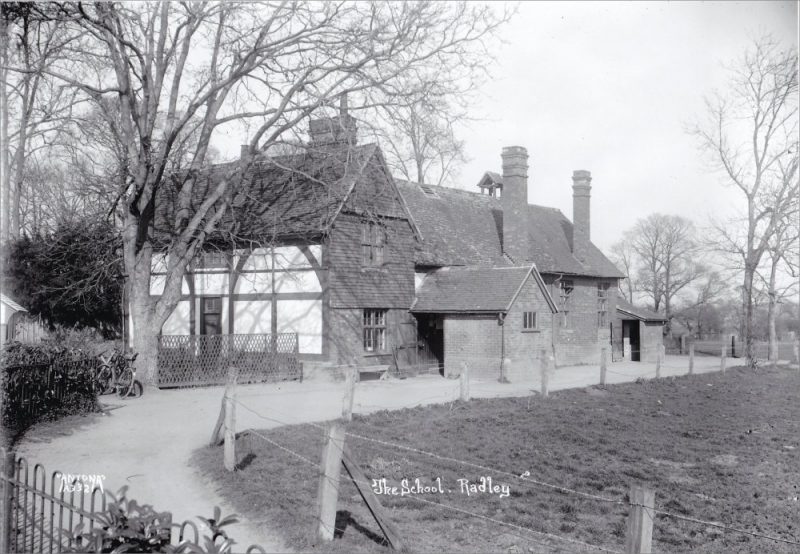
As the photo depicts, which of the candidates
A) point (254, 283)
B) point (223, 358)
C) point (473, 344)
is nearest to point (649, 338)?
point (473, 344)

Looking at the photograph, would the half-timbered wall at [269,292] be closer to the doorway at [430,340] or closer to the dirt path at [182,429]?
the dirt path at [182,429]

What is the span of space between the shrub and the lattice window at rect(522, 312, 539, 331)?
14.9 meters

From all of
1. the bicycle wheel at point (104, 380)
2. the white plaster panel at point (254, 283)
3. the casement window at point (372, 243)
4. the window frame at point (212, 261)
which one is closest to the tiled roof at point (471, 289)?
the casement window at point (372, 243)

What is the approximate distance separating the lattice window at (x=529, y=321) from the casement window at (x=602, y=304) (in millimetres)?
11465

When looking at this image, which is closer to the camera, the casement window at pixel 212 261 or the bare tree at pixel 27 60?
the bare tree at pixel 27 60

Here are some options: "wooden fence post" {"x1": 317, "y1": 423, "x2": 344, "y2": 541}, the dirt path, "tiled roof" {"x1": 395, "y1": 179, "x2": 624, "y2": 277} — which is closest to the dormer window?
"tiled roof" {"x1": 395, "y1": 179, "x2": 624, "y2": 277}

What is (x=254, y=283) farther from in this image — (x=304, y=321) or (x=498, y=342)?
(x=498, y=342)

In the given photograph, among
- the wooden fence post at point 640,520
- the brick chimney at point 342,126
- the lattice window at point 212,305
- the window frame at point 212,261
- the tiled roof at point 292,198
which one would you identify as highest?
the brick chimney at point 342,126

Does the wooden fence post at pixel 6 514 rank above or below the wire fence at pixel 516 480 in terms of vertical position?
above

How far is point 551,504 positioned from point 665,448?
4.88 metres

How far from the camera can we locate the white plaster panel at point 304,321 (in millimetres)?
22219

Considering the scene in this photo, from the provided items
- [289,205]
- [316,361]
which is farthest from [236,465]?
[289,205]

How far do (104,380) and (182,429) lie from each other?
12.8 ft

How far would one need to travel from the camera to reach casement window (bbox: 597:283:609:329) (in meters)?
35.7
